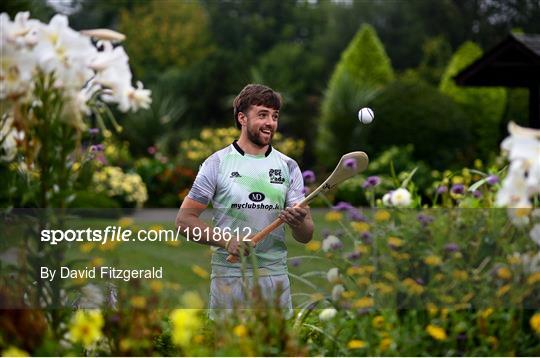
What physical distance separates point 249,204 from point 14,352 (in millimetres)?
919

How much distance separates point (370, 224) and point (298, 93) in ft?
74.3

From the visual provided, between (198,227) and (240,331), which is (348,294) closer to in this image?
(198,227)

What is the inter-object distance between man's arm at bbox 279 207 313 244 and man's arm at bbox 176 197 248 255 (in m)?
0.19

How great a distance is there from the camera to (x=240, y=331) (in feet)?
9.69

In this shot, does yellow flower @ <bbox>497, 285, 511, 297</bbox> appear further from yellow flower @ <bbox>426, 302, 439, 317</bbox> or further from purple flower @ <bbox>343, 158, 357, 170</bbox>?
purple flower @ <bbox>343, 158, 357, 170</bbox>

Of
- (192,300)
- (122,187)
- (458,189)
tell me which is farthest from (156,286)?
(122,187)

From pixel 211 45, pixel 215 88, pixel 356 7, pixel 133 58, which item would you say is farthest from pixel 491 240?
pixel 356 7

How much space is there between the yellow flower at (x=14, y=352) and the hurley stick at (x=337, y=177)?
2.43ft

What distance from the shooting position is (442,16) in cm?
3622

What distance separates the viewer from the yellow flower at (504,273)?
11.7 feet

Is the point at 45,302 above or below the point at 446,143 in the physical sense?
below

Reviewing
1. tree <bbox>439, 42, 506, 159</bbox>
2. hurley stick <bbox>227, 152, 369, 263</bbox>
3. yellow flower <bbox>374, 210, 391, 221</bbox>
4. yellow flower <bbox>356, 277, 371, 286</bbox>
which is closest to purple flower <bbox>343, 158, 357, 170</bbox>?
hurley stick <bbox>227, 152, 369, 263</bbox>

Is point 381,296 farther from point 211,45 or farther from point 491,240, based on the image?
point 211,45

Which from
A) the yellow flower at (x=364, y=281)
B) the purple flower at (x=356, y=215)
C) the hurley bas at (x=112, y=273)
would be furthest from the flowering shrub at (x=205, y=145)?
the hurley bas at (x=112, y=273)
